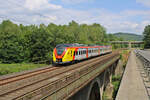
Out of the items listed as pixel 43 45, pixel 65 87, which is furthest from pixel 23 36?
pixel 65 87

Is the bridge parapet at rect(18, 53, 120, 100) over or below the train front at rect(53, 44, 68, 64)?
below

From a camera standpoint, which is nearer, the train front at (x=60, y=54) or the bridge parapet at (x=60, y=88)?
the bridge parapet at (x=60, y=88)

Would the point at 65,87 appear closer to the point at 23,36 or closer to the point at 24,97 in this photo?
the point at 24,97

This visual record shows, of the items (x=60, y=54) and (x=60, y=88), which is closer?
(x=60, y=88)

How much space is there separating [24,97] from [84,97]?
9.20 meters


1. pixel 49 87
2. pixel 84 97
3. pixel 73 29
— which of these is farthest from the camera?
pixel 73 29

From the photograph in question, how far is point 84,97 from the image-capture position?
15.1 metres

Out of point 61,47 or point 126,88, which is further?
point 61,47

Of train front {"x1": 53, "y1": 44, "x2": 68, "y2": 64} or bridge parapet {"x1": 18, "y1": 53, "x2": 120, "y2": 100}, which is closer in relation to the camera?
bridge parapet {"x1": 18, "y1": 53, "x2": 120, "y2": 100}

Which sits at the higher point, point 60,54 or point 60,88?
point 60,54

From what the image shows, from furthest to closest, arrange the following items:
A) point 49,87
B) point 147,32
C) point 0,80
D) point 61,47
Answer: point 147,32 < point 61,47 < point 0,80 < point 49,87

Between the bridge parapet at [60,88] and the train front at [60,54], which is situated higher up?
the train front at [60,54]

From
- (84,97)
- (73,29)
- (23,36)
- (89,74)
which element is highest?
(73,29)

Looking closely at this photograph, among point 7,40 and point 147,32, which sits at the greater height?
point 147,32
